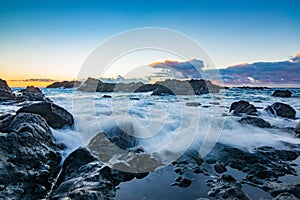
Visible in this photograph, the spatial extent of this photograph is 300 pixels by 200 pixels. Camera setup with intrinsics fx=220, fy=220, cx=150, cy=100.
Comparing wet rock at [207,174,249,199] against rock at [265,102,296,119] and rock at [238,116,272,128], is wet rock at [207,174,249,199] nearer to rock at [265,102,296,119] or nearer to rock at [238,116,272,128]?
rock at [238,116,272,128]

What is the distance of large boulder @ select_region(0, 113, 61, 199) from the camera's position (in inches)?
128

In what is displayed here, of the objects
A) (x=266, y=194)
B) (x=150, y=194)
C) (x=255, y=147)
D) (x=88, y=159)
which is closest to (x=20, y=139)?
(x=88, y=159)

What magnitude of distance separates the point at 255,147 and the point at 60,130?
536 centimetres

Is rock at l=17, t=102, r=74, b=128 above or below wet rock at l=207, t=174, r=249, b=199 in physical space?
above

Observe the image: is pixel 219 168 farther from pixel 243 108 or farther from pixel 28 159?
pixel 243 108

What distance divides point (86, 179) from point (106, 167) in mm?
475

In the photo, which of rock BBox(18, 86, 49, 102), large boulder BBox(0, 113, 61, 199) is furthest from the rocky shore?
rock BBox(18, 86, 49, 102)

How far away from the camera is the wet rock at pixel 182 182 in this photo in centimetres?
380

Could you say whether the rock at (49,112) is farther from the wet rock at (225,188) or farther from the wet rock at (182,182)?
the wet rock at (225,188)

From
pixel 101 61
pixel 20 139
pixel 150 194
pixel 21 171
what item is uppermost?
pixel 101 61

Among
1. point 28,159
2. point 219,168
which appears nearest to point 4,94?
point 28,159

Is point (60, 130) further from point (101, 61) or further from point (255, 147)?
point (255, 147)

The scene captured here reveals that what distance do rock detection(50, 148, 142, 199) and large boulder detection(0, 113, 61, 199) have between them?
0.25 meters

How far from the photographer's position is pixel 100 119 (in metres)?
8.05
